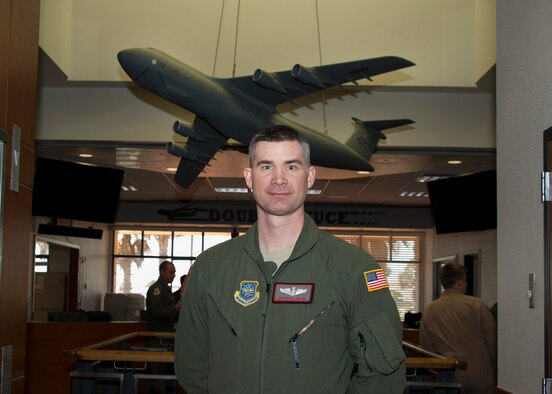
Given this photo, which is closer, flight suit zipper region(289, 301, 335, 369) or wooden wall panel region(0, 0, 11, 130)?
flight suit zipper region(289, 301, 335, 369)

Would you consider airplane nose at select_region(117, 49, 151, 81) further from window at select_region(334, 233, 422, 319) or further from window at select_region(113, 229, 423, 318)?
window at select_region(334, 233, 422, 319)

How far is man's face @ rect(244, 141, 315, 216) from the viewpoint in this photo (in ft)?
Result: 6.81

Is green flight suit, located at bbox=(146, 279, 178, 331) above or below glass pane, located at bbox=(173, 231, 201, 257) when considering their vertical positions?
below

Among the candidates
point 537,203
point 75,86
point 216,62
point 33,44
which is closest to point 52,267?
point 75,86

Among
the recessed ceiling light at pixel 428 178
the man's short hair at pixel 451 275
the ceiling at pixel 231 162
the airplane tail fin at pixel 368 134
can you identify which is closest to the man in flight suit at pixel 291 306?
the man's short hair at pixel 451 275

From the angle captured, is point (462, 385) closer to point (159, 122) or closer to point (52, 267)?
point (159, 122)

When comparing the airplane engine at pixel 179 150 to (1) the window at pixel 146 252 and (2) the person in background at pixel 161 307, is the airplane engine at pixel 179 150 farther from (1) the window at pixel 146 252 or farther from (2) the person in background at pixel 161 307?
(1) the window at pixel 146 252

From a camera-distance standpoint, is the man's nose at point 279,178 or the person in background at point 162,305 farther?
the person in background at point 162,305

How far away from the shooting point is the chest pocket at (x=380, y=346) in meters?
2.00

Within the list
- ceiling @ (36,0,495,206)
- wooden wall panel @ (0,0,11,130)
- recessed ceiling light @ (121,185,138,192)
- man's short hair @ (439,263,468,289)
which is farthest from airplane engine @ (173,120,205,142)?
recessed ceiling light @ (121,185,138,192)

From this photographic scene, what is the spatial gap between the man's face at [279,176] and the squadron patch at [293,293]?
21 cm

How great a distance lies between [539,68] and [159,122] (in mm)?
4473

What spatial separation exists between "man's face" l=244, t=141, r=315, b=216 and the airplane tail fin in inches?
177

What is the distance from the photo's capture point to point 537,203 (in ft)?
11.1
